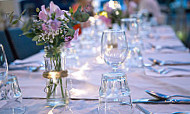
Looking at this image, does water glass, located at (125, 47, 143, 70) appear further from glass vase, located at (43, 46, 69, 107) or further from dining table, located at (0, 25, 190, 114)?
glass vase, located at (43, 46, 69, 107)

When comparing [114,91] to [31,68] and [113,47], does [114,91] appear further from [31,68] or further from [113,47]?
[31,68]

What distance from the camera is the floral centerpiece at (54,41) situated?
0.82m

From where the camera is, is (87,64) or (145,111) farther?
(87,64)

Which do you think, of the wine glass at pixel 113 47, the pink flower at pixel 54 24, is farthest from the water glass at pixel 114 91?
the pink flower at pixel 54 24

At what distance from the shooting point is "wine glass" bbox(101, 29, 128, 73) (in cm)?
90

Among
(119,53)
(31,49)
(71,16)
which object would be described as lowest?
(31,49)

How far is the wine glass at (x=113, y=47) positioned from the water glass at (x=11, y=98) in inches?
12.4

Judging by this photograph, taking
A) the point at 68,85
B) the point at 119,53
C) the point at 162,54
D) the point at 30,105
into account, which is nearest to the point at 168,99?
the point at 119,53

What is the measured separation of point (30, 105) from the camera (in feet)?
2.90

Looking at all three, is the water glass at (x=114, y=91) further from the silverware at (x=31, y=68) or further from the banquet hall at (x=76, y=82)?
the silverware at (x=31, y=68)

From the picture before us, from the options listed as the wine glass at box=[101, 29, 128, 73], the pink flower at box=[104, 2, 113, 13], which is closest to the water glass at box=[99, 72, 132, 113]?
the wine glass at box=[101, 29, 128, 73]

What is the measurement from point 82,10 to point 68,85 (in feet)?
0.87

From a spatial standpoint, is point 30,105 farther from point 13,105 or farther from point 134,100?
point 134,100

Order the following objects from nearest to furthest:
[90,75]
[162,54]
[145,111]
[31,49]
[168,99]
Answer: [145,111]
[168,99]
[90,75]
[162,54]
[31,49]
